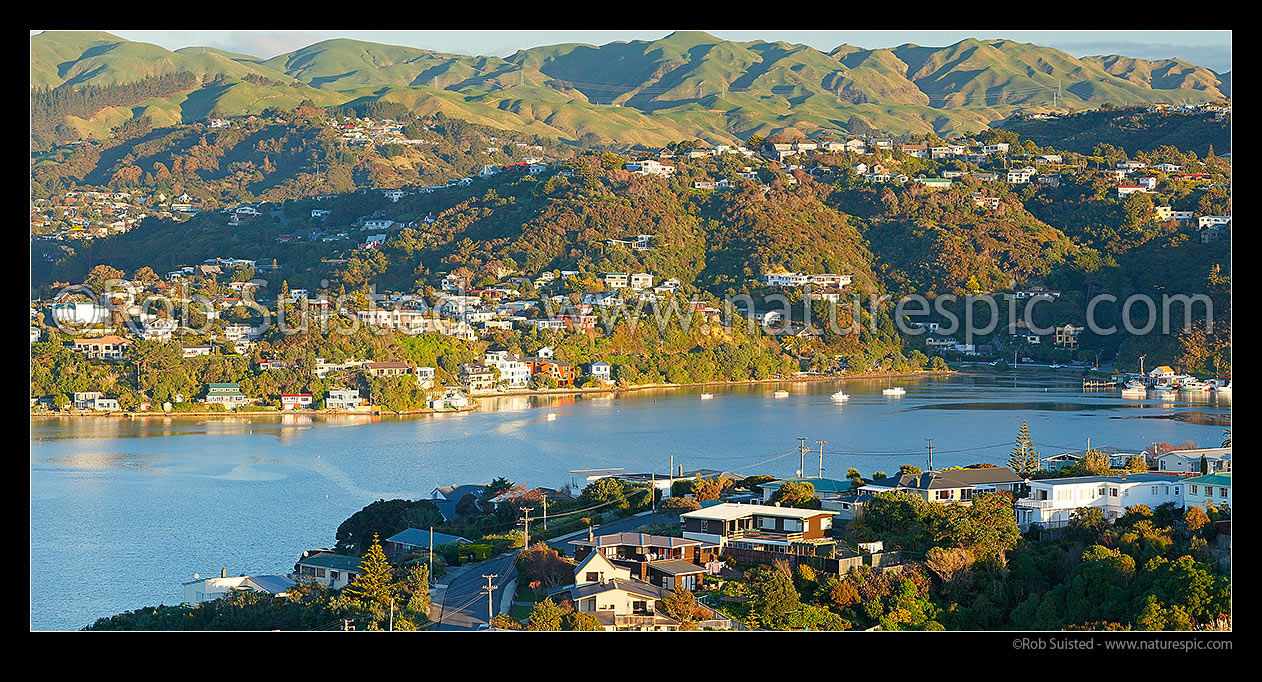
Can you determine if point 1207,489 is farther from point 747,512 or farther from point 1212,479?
point 747,512

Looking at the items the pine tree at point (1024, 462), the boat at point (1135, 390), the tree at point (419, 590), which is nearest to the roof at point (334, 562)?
the tree at point (419, 590)

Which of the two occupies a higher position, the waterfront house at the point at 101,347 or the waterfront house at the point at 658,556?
the waterfront house at the point at 101,347

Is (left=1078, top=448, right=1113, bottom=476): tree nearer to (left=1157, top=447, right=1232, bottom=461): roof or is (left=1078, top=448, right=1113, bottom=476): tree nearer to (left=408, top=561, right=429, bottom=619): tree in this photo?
(left=1157, top=447, right=1232, bottom=461): roof

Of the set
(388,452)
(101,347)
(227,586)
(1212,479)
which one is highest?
(101,347)

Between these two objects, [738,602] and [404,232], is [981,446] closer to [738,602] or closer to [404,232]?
[738,602]

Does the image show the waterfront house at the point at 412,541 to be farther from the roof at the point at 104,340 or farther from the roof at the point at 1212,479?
the roof at the point at 104,340

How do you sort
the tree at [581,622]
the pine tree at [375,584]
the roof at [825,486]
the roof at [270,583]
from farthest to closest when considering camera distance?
the roof at [825,486]
the roof at [270,583]
the pine tree at [375,584]
the tree at [581,622]

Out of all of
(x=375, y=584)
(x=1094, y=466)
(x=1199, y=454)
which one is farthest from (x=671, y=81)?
(x=375, y=584)
